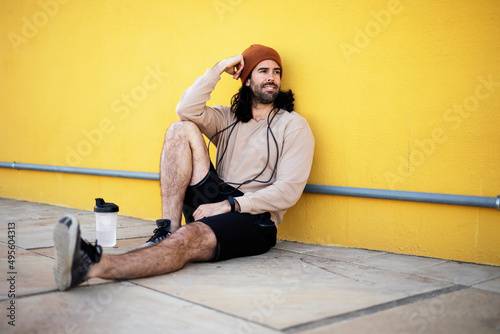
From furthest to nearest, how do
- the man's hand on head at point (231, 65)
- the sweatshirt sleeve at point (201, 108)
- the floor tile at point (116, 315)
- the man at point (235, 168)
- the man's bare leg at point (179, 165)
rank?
1. the man's hand on head at point (231, 65)
2. the sweatshirt sleeve at point (201, 108)
3. the man's bare leg at point (179, 165)
4. the man at point (235, 168)
5. the floor tile at point (116, 315)

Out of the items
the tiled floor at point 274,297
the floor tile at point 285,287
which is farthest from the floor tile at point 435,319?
the floor tile at point 285,287

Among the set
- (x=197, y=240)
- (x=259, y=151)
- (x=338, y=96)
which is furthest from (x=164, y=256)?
(x=338, y=96)

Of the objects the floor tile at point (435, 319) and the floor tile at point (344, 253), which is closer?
the floor tile at point (435, 319)

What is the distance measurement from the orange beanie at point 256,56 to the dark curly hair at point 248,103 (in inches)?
3.9

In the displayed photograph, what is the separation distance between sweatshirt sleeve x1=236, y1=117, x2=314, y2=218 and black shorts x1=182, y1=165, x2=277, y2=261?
7 centimetres

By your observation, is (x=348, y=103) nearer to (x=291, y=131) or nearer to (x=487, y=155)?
(x=291, y=131)

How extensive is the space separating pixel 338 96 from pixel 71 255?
6.10 ft

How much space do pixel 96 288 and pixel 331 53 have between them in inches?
75.6

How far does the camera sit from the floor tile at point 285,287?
1848mm

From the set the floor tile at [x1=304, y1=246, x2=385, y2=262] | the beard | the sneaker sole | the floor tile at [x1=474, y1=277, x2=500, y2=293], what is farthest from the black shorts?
the floor tile at [x1=474, y1=277, x2=500, y2=293]

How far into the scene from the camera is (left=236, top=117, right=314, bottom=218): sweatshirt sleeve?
2.70 meters

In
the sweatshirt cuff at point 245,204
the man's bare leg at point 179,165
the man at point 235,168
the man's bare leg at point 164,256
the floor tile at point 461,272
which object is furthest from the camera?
the man's bare leg at point 179,165

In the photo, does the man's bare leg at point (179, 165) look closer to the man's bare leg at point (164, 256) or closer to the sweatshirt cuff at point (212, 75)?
the sweatshirt cuff at point (212, 75)

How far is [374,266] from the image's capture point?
257 cm
